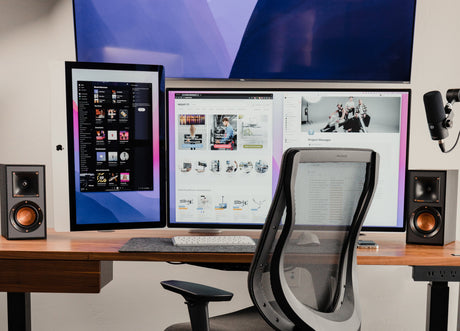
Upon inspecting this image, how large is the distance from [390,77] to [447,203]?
678mm

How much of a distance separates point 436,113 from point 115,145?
123 cm

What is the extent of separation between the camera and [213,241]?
1.66 meters

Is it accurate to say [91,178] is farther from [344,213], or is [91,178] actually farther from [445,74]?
[445,74]

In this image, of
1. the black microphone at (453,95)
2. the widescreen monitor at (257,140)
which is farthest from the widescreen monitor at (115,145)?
the black microphone at (453,95)

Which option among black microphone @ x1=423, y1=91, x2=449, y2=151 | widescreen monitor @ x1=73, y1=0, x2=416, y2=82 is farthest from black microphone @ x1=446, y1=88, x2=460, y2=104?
widescreen monitor @ x1=73, y1=0, x2=416, y2=82

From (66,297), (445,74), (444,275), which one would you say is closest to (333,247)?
(444,275)

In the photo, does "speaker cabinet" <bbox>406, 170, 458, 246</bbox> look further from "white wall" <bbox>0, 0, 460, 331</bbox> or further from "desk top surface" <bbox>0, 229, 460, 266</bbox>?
"white wall" <bbox>0, 0, 460, 331</bbox>

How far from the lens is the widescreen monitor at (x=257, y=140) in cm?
181

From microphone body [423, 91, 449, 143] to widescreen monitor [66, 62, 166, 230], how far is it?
3.34 ft

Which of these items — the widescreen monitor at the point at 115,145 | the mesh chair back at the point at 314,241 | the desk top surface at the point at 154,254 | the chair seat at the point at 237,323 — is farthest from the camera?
the widescreen monitor at the point at 115,145

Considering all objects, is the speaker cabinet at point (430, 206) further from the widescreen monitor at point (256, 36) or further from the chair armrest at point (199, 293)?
the chair armrest at point (199, 293)

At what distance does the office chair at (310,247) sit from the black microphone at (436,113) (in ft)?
1.82

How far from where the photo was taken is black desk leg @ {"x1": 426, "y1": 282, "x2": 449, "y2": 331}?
1608mm

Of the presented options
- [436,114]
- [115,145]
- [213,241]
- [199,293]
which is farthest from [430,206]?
[115,145]
